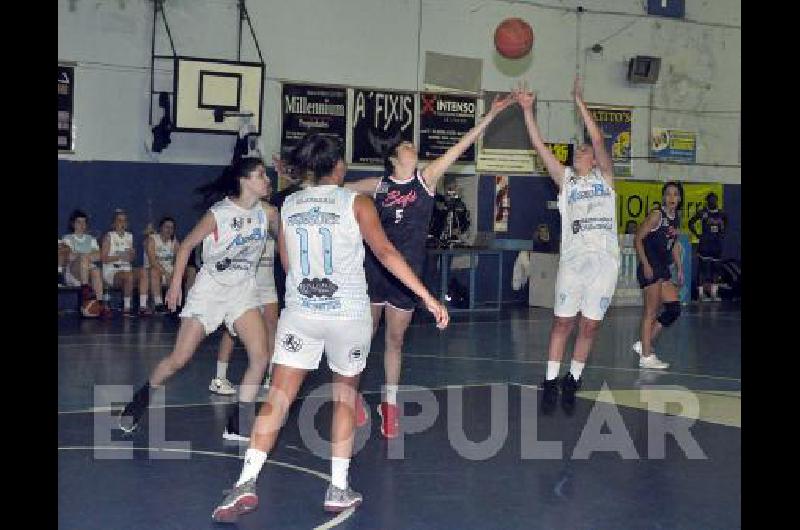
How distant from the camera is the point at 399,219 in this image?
10.9m

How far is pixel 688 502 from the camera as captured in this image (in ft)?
29.5

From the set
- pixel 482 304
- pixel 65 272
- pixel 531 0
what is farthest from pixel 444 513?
pixel 531 0

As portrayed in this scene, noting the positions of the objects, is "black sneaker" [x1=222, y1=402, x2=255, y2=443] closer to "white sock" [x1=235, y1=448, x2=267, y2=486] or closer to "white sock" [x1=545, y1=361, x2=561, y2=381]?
"white sock" [x1=235, y1=448, x2=267, y2=486]

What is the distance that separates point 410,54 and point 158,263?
654 centimetres

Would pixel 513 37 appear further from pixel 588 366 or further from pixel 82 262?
pixel 588 366

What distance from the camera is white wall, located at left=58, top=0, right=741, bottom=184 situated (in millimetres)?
21625

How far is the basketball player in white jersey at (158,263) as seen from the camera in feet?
69.5

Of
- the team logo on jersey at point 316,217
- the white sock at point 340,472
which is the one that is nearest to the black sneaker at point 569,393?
the white sock at point 340,472

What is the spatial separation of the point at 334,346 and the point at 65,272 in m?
13.3

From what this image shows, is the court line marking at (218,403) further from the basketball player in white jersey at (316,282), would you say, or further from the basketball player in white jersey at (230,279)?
the basketball player in white jersey at (316,282)

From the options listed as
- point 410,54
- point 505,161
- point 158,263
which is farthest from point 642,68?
point 158,263
